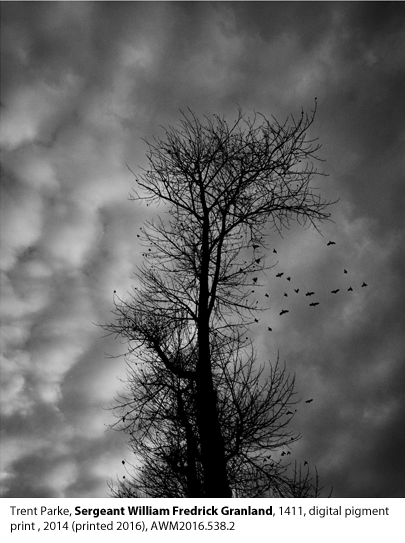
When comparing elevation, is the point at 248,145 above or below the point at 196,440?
above

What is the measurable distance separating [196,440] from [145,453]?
6.25 ft

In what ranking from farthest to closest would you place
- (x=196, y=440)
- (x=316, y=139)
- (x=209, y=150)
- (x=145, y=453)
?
(x=145, y=453)
(x=196, y=440)
(x=209, y=150)
(x=316, y=139)
